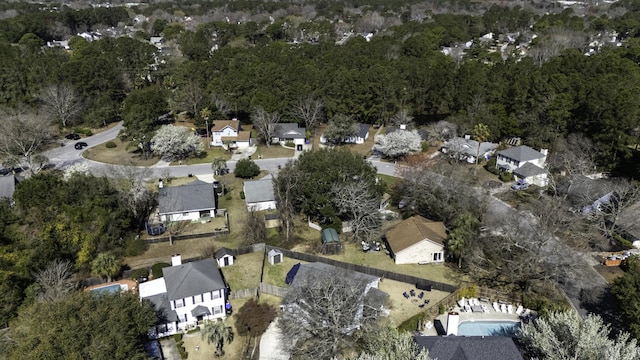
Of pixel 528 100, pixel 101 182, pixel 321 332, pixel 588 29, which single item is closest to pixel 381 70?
pixel 528 100

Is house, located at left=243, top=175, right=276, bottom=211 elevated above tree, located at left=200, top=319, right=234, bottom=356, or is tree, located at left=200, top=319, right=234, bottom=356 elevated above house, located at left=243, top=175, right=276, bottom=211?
tree, located at left=200, top=319, right=234, bottom=356

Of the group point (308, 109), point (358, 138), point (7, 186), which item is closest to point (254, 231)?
point (7, 186)

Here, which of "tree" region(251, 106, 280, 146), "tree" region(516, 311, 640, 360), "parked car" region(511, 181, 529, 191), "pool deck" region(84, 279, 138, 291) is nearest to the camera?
"tree" region(516, 311, 640, 360)

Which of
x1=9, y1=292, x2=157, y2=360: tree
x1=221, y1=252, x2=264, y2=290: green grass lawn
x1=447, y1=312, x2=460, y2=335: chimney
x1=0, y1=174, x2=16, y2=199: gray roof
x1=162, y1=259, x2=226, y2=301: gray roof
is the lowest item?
x1=221, y1=252, x2=264, y2=290: green grass lawn

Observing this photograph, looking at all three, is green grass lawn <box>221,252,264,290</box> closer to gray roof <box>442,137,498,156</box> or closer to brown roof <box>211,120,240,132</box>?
gray roof <box>442,137,498,156</box>

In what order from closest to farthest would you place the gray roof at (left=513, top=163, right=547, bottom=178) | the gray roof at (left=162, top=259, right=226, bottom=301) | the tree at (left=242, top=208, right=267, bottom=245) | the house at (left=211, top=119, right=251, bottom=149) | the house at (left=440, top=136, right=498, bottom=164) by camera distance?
the gray roof at (left=162, top=259, right=226, bottom=301), the tree at (left=242, top=208, right=267, bottom=245), the gray roof at (left=513, top=163, right=547, bottom=178), the house at (left=440, top=136, right=498, bottom=164), the house at (left=211, top=119, right=251, bottom=149)

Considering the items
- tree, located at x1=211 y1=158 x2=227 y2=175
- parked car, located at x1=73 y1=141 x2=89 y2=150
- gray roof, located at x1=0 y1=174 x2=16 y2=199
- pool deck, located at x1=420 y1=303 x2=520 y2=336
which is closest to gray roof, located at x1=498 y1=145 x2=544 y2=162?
pool deck, located at x1=420 y1=303 x2=520 y2=336

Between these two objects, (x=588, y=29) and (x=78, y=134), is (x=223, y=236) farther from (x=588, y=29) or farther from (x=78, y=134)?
(x=588, y=29)

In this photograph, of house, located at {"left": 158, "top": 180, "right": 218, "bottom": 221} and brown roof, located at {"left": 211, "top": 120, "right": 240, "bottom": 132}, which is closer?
house, located at {"left": 158, "top": 180, "right": 218, "bottom": 221}
